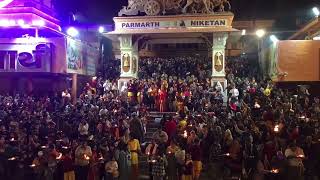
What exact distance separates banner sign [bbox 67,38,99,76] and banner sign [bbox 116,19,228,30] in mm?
3046

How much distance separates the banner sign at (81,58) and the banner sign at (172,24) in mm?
3046

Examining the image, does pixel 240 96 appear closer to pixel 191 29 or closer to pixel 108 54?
pixel 191 29

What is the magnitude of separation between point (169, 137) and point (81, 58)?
1409 centimetres

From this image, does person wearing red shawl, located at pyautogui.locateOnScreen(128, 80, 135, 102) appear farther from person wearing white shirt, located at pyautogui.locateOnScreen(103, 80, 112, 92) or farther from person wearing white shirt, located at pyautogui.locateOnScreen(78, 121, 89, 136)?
person wearing white shirt, located at pyautogui.locateOnScreen(78, 121, 89, 136)

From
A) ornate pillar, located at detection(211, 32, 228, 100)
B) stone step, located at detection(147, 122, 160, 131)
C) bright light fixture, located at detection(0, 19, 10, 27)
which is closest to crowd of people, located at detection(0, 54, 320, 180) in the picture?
stone step, located at detection(147, 122, 160, 131)

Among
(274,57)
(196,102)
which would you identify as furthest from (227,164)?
(274,57)

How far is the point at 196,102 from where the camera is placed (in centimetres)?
2147

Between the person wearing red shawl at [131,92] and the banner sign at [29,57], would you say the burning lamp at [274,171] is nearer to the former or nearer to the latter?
the person wearing red shawl at [131,92]

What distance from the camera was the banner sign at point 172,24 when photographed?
87.0 feet

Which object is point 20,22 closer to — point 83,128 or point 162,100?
point 162,100

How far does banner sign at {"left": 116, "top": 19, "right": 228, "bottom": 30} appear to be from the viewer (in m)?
26.5

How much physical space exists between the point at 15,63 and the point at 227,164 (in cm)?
1678

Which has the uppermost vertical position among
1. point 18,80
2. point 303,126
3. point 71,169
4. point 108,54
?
point 108,54

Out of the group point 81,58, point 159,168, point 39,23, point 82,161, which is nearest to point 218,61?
point 81,58
